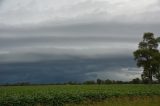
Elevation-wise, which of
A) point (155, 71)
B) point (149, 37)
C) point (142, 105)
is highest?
point (149, 37)

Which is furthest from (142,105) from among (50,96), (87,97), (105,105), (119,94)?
(119,94)

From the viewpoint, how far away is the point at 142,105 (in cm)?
2956

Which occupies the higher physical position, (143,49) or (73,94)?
(143,49)

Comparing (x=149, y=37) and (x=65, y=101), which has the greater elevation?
(x=149, y=37)

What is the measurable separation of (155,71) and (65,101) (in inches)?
2063

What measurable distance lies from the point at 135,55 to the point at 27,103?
56649 mm

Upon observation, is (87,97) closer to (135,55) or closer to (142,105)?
(142,105)

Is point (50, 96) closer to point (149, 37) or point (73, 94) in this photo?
point (73, 94)

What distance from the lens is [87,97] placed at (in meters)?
40.1

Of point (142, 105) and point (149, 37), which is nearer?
point (142, 105)

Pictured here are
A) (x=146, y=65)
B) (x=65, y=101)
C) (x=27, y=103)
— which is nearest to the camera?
(x=27, y=103)

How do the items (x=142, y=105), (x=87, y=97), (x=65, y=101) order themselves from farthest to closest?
(x=87, y=97) < (x=65, y=101) < (x=142, y=105)

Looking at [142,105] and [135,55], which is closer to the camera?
[142,105]

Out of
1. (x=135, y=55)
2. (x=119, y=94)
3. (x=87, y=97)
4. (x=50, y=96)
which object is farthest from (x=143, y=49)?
(x=50, y=96)
